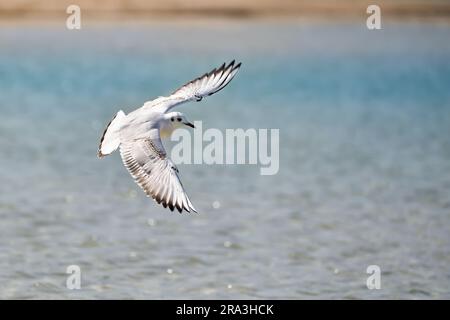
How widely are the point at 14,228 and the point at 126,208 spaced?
2098 millimetres

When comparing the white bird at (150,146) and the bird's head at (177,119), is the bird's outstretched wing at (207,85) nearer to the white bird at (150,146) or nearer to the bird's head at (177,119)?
the white bird at (150,146)

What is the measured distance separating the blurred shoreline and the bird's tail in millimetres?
32857

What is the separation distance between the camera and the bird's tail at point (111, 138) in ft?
33.8

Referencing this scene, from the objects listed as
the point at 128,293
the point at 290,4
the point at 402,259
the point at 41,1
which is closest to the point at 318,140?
the point at 402,259

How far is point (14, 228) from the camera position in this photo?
15.7 meters

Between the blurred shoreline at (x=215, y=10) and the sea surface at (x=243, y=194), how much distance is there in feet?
21.2

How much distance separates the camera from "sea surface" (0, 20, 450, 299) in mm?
13977

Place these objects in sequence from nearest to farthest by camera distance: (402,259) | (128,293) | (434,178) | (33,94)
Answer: (128,293), (402,259), (434,178), (33,94)

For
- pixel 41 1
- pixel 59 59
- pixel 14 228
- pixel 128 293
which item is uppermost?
pixel 41 1

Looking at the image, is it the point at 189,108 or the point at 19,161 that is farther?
the point at 189,108

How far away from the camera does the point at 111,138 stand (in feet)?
34.6

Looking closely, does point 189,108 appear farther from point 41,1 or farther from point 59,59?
point 41,1

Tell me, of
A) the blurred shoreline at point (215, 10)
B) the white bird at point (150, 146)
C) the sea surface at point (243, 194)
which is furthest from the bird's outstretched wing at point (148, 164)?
the blurred shoreline at point (215, 10)

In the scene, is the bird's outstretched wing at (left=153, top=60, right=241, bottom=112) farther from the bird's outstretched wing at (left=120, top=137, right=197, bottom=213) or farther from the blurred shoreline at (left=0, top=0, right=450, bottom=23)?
the blurred shoreline at (left=0, top=0, right=450, bottom=23)
